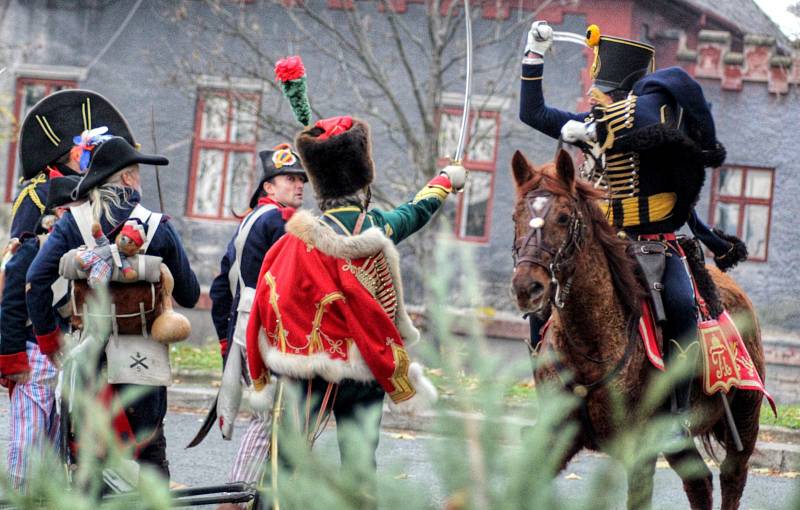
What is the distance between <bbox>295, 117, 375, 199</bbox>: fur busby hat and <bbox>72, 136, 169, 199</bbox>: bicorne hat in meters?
0.87

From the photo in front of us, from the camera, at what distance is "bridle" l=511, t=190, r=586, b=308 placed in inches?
182

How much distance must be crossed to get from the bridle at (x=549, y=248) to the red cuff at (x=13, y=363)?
2226mm

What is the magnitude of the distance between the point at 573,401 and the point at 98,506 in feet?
1.98

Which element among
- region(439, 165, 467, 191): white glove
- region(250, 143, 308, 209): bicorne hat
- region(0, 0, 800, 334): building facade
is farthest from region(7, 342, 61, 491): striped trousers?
region(0, 0, 800, 334): building facade

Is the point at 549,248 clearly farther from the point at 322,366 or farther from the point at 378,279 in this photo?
the point at 322,366

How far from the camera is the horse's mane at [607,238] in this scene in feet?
16.2

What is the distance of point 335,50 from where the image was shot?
17203 mm

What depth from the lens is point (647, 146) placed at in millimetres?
5191

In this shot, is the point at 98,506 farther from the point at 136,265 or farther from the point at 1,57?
the point at 1,57

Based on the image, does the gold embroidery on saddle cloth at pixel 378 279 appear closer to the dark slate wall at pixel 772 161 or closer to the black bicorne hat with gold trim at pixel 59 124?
the black bicorne hat with gold trim at pixel 59 124

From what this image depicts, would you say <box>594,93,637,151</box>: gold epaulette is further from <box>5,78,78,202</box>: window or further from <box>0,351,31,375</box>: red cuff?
<box>5,78,78,202</box>: window

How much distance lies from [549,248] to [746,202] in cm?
1318

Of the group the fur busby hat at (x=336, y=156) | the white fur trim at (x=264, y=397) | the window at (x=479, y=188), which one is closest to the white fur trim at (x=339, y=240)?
the fur busby hat at (x=336, y=156)

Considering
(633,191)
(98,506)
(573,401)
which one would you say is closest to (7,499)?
(98,506)
